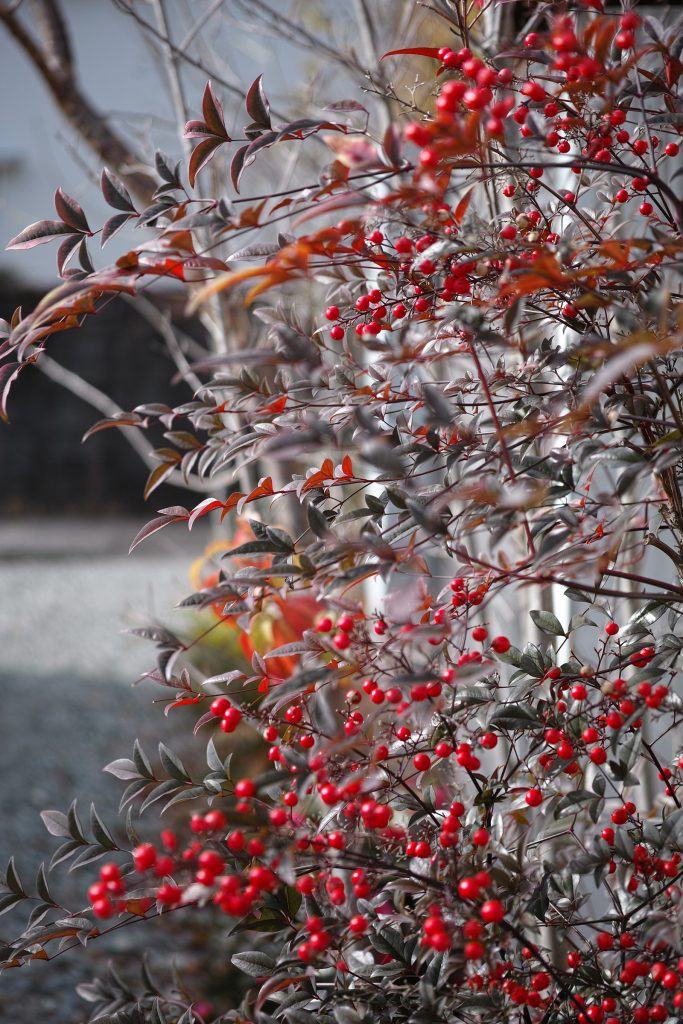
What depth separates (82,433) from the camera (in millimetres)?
7766

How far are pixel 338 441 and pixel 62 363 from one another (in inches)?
307

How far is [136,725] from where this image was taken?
335cm

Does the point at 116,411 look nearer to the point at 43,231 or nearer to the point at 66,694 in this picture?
the point at 43,231

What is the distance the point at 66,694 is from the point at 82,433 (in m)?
4.47

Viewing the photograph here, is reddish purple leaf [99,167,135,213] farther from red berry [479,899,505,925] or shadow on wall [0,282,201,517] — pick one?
shadow on wall [0,282,201,517]

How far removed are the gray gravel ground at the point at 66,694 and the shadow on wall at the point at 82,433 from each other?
103 cm

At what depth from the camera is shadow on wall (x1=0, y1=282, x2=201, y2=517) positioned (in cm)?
776

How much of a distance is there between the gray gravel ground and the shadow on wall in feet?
3.39

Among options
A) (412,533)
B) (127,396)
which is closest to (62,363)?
(127,396)

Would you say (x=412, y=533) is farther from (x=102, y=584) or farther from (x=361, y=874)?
(x=102, y=584)

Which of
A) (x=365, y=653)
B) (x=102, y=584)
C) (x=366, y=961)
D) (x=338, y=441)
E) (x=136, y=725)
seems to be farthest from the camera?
(x=102, y=584)

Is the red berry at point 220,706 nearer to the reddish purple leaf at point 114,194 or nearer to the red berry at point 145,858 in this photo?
the red berry at point 145,858

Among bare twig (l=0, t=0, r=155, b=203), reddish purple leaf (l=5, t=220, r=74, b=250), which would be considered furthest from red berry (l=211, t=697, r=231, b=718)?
bare twig (l=0, t=0, r=155, b=203)

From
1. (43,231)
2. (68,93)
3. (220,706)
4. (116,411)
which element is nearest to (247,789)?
(220,706)
